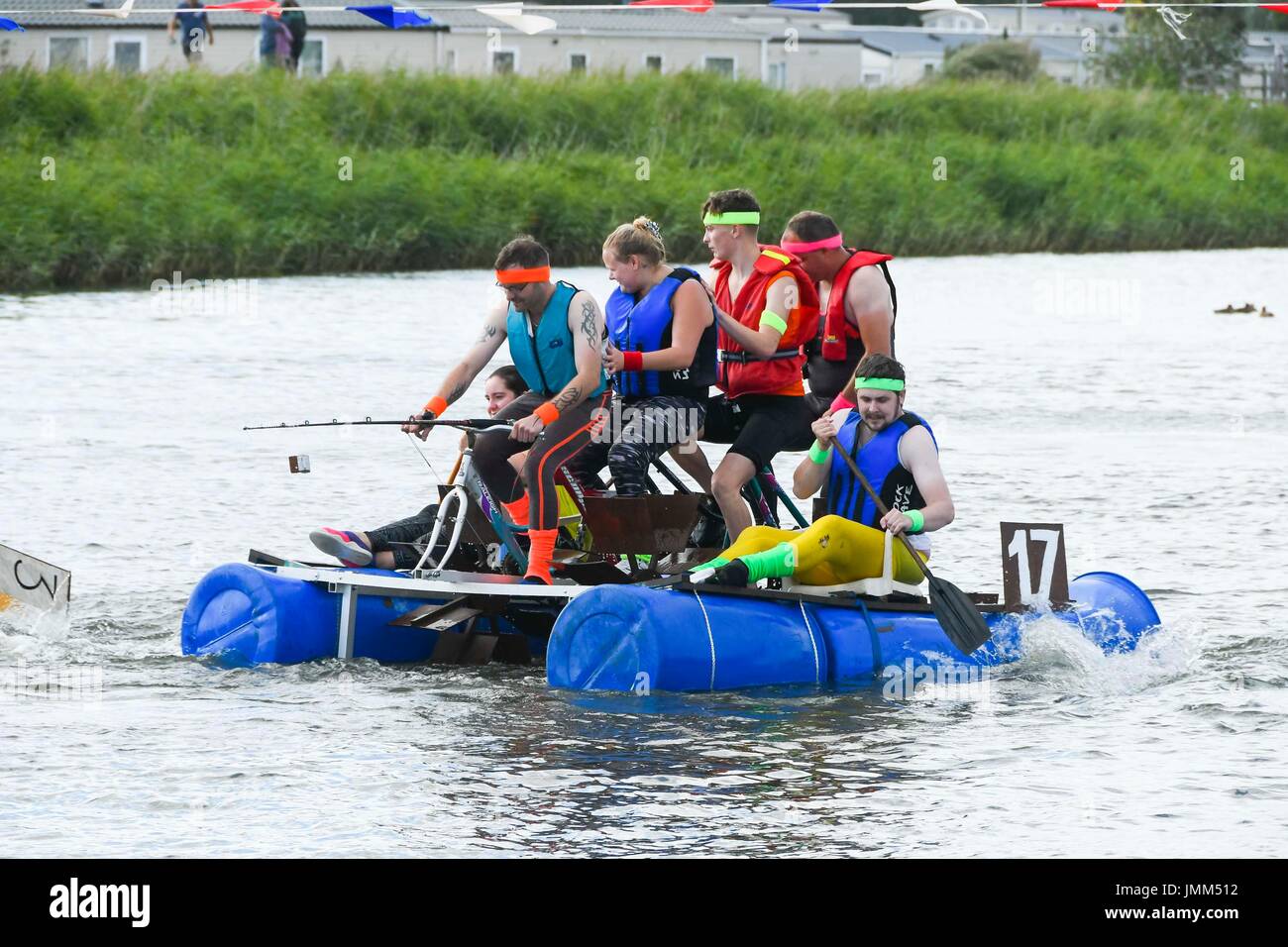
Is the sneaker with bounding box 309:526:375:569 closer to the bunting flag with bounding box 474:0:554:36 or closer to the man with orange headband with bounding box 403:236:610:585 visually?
the man with orange headband with bounding box 403:236:610:585

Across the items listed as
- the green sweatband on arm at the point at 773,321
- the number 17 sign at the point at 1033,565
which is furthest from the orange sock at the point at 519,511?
the number 17 sign at the point at 1033,565

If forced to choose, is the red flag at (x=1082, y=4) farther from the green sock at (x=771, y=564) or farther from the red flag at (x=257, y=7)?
the green sock at (x=771, y=564)

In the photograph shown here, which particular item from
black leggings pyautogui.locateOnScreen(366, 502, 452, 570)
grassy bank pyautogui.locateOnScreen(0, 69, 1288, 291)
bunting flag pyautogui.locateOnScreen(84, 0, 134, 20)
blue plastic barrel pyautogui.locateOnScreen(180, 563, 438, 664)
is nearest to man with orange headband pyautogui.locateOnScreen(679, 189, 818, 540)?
black leggings pyautogui.locateOnScreen(366, 502, 452, 570)

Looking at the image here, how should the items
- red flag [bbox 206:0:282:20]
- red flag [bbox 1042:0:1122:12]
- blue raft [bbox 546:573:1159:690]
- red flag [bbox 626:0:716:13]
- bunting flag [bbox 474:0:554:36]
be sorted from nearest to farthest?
blue raft [bbox 546:573:1159:690] → bunting flag [bbox 474:0:554:36] → red flag [bbox 1042:0:1122:12] → red flag [bbox 206:0:282:20] → red flag [bbox 626:0:716:13]

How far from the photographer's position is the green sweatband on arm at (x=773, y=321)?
32.1 ft

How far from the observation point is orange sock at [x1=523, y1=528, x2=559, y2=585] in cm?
949

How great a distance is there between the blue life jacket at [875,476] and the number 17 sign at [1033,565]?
49 cm

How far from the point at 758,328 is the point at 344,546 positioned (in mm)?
2014

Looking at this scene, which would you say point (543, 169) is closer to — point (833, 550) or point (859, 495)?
point (859, 495)

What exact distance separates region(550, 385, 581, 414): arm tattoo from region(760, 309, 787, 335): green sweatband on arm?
89 cm

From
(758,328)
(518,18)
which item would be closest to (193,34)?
(518,18)

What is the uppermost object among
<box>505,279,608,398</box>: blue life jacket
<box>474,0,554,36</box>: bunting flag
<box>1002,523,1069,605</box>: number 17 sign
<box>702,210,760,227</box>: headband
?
<box>474,0,554,36</box>: bunting flag

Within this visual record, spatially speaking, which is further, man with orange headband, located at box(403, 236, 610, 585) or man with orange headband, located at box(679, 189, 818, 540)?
man with orange headband, located at box(679, 189, 818, 540)
